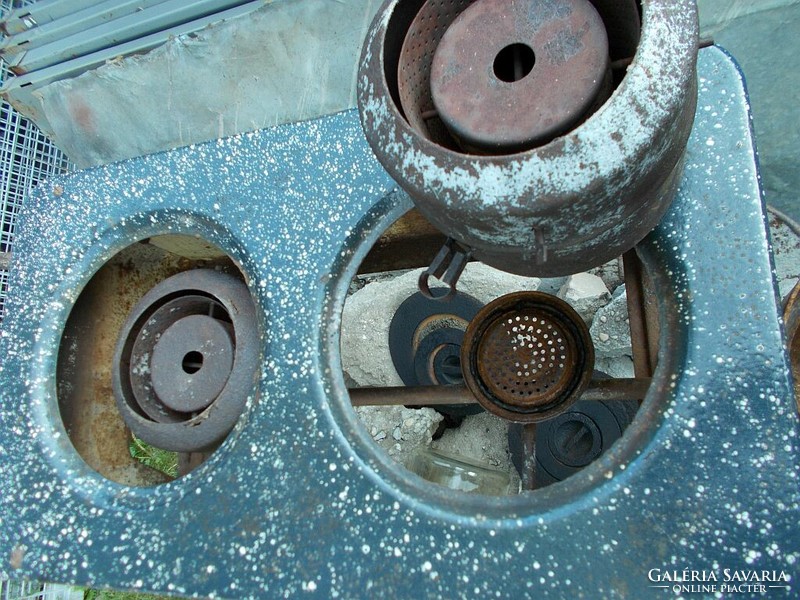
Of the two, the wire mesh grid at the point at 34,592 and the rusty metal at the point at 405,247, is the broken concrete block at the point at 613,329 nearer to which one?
the rusty metal at the point at 405,247

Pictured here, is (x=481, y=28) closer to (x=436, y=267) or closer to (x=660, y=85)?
(x=660, y=85)

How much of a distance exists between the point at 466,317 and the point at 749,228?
1.37 meters

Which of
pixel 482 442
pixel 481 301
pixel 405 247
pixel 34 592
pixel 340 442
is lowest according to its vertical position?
pixel 34 592

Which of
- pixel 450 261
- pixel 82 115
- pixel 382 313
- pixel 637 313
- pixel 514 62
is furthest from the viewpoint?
pixel 82 115

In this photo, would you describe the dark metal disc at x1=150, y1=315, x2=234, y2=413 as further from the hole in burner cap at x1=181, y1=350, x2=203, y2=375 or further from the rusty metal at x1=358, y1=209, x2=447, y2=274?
the rusty metal at x1=358, y1=209, x2=447, y2=274

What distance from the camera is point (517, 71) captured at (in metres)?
0.85

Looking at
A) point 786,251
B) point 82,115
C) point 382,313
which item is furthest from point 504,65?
point 82,115

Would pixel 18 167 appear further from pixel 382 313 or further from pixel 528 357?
pixel 528 357

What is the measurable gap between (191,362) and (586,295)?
156 cm

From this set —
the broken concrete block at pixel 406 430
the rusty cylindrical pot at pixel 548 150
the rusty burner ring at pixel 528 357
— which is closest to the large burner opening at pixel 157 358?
the rusty burner ring at pixel 528 357

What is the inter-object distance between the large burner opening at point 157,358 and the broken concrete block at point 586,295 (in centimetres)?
137

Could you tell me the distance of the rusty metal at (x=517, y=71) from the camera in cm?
80

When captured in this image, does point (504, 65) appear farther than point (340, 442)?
No

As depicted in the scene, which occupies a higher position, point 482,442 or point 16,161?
point 16,161
